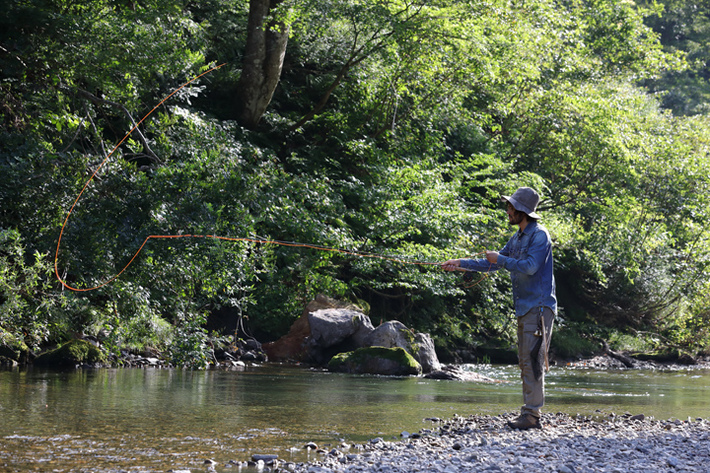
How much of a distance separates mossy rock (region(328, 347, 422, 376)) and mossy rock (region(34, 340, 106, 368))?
10.6 feet

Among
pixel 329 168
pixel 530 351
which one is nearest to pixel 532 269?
pixel 530 351

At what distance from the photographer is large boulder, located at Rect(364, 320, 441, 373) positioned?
36.2ft

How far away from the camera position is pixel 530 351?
17.7 ft

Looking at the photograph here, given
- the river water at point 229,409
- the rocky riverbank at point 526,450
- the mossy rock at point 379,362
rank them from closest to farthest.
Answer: the rocky riverbank at point 526,450, the river water at point 229,409, the mossy rock at point 379,362

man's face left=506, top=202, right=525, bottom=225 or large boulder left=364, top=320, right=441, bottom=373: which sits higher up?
man's face left=506, top=202, right=525, bottom=225

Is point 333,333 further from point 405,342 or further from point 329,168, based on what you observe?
point 329,168

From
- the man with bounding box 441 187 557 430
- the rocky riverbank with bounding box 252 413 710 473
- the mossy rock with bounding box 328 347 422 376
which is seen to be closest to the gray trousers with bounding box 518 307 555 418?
the man with bounding box 441 187 557 430

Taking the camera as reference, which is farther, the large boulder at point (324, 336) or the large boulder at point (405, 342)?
the large boulder at point (324, 336)

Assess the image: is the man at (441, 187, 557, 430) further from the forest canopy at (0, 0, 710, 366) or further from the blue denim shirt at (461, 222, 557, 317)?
the forest canopy at (0, 0, 710, 366)

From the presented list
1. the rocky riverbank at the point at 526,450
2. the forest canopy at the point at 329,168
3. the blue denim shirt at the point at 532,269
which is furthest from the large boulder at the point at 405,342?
the blue denim shirt at the point at 532,269

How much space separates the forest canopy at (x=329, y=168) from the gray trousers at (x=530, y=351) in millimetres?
4340

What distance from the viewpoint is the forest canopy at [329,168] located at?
8.43 m

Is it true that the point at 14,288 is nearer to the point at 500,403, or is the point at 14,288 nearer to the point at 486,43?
the point at 500,403

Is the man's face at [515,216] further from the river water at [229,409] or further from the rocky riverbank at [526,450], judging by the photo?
the river water at [229,409]
